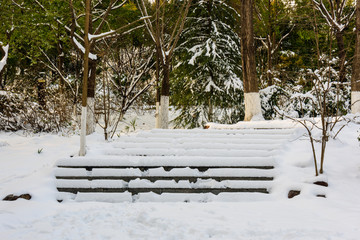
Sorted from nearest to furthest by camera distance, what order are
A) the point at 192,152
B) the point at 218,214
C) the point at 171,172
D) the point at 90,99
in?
the point at 218,214 → the point at 171,172 → the point at 192,152 → the point at 90,99

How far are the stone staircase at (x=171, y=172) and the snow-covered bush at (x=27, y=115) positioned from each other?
736cm

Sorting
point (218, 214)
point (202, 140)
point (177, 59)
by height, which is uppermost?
point (177, 59)

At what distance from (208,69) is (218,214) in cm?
1105

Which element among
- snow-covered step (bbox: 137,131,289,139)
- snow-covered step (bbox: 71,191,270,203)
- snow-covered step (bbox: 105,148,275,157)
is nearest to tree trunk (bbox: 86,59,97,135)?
snow-covered step (bbox: 137,131,289,139)

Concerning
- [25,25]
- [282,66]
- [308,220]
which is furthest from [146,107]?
[308,220]

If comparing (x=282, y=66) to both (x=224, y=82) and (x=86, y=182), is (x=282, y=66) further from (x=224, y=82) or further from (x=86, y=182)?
(x=86, y=182)

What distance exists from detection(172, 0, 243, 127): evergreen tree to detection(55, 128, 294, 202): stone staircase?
8268 millimetres

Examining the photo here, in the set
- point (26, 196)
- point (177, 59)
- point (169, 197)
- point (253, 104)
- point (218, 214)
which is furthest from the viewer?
point (177, 59)

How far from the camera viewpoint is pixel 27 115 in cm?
1262

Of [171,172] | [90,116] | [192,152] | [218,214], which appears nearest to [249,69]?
[90,116]

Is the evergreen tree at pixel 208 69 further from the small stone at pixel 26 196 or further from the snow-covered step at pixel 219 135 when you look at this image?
the small stone at pixel 26 196

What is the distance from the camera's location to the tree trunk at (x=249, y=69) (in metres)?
11.4

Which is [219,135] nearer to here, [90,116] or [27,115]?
[90,116]

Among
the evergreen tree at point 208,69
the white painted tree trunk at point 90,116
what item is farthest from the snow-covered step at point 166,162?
the evergreen tree at point 208,69
